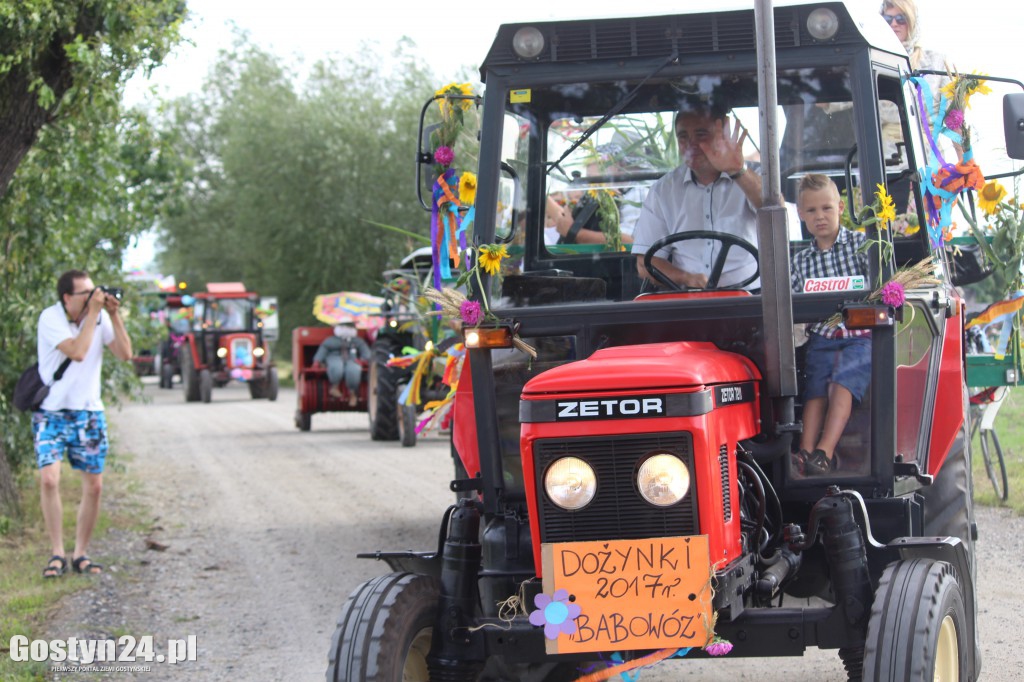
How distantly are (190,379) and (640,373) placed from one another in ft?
82.5

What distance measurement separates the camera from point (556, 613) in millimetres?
3768

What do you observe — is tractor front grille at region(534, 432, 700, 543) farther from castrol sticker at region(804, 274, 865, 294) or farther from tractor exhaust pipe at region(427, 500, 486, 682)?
castrol sticker at region(804, 274, 865, 294)

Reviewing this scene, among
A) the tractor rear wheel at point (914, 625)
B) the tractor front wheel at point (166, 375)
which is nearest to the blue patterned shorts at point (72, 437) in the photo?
the tractor rear wheel at point (914, 625)

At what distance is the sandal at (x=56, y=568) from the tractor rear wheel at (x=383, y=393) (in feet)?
27.4

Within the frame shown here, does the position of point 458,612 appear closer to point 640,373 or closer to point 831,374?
point 640,373

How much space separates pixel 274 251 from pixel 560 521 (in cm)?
3171

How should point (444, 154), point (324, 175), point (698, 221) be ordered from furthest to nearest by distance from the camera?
point (324, 175) → point (444, 154) → point (698, 221)

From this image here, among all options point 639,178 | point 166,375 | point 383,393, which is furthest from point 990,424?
point 166,375

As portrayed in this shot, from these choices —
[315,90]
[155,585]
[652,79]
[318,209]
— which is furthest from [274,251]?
[652,79]

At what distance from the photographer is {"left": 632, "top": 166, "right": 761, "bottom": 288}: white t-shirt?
4.79 metres

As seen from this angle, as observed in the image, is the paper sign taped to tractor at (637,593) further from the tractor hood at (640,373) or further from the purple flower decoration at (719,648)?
the tractor hood at (640,373)

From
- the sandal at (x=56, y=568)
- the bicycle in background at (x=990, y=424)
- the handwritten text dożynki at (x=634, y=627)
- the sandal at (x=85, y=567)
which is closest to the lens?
the handwritten text dożynki at (x=634, y=627)

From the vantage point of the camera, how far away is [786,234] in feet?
13.1

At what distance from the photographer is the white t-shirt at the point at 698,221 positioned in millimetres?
4785
